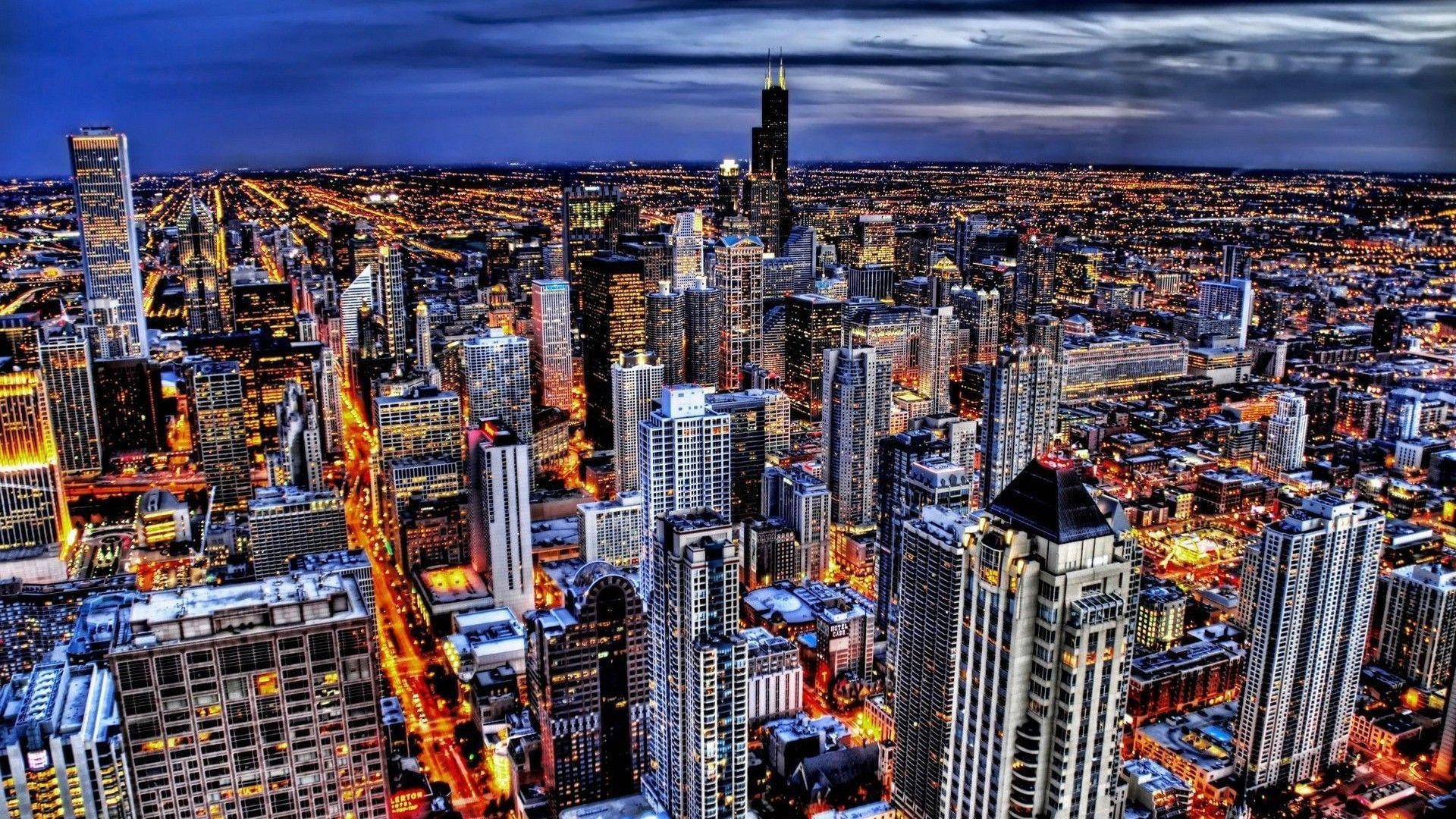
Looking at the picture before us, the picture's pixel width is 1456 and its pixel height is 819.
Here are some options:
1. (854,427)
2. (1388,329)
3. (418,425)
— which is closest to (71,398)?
(418,425)

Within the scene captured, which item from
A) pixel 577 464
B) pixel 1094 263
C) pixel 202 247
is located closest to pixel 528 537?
pixel 577 464

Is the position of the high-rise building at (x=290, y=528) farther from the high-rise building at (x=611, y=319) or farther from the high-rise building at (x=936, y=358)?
the high-rise building at (x=936, y=358)

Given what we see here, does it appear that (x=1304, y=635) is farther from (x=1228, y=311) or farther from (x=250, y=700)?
(x=1228, y=311)

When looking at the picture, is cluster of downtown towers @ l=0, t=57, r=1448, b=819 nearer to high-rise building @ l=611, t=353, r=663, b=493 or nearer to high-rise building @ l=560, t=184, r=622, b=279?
high-rise building @ l=611, t=353, r=663, b=493

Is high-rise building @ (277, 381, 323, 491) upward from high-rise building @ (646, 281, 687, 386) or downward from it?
downward

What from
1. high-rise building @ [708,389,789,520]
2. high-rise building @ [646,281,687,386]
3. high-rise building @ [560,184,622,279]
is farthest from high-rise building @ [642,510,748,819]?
high-rise building @ [560,184,622,279]

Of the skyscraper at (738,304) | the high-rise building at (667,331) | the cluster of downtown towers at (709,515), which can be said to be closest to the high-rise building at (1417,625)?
the cluster of downtown towers at (709,515)

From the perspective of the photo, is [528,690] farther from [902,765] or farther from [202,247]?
[202,247]
